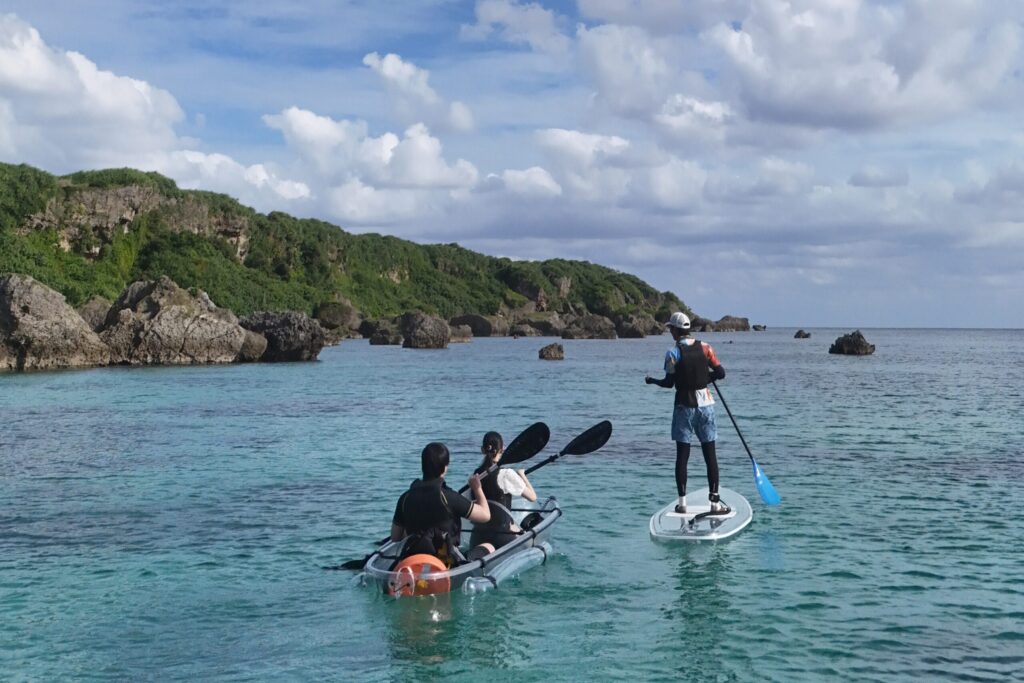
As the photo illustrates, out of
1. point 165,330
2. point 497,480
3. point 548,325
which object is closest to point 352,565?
point 497,480

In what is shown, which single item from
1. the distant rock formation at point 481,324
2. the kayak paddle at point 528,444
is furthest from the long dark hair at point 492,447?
the distant rock formation at point 481,324

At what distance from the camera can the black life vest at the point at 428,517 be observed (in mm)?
10703

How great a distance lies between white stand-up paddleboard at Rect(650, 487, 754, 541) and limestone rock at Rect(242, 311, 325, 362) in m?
57.9

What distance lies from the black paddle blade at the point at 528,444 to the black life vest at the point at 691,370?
90.9 inches

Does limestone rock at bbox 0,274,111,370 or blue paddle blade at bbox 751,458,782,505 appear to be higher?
limestone rock at bbox 0,274,111,370

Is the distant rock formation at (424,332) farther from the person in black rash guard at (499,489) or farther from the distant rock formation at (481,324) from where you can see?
the person in black rash guard at (499,489)

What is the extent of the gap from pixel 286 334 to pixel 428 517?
60820 millimetres

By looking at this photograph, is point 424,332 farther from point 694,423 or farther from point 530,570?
point 530,570

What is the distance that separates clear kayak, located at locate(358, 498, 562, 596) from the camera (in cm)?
1045

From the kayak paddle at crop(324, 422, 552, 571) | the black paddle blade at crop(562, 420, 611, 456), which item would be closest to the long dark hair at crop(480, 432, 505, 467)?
the kayak paddle at crop(324, 422, 552, 571)

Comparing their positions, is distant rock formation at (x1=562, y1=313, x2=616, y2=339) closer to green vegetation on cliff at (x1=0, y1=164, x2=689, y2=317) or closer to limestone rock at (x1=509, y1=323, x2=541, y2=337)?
limestone rock at (x1=509, y1=323, x2=541, y2=337)

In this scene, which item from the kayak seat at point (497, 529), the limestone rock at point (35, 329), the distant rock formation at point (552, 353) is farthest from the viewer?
the distant rock formation at point (552, 353)

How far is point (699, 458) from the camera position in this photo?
2320cm

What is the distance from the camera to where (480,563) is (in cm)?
1099
